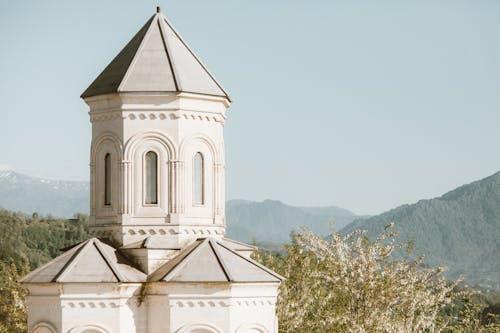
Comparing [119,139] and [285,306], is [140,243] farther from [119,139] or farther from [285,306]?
[285,306]

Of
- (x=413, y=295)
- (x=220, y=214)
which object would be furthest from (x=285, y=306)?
(x=220, y=214)

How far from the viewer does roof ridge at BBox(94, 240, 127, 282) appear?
78.8 feet

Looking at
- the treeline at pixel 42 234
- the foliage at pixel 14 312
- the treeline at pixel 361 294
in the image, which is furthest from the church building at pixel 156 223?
the treeline at pixel 42 234

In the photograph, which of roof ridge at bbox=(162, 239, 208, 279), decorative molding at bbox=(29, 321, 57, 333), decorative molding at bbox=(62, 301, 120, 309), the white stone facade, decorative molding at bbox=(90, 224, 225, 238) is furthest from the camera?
the white stone facade

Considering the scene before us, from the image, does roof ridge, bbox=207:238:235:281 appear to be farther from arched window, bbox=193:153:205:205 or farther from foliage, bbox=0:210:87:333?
foliage, bbox=0:210:87:333

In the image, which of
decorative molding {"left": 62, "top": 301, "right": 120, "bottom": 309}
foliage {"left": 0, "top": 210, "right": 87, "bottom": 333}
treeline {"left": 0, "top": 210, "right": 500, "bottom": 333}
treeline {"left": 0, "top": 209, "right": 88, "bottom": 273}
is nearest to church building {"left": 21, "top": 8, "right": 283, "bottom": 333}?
decorative molding {"left": 62, "top": 301, "right": 120, "bottom": 309}

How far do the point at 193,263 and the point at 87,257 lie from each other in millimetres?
2725

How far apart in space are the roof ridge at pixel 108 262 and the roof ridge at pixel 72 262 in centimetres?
20

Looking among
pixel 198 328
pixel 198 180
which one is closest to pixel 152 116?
pixel 198 180

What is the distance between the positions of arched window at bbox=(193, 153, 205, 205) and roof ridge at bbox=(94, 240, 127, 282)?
10.7 feet

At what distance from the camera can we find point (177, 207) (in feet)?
85.6

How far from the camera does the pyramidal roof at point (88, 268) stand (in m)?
23.8

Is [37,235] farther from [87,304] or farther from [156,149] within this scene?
[87,304]

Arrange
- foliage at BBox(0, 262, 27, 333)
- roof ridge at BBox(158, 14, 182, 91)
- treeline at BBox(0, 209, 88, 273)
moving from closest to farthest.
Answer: roof ridge at BBox(158, 14, 182, 91)
foliage at BBox(0, 262, 27, 333)
treeline at BBox(0, 209, 88, 273)
